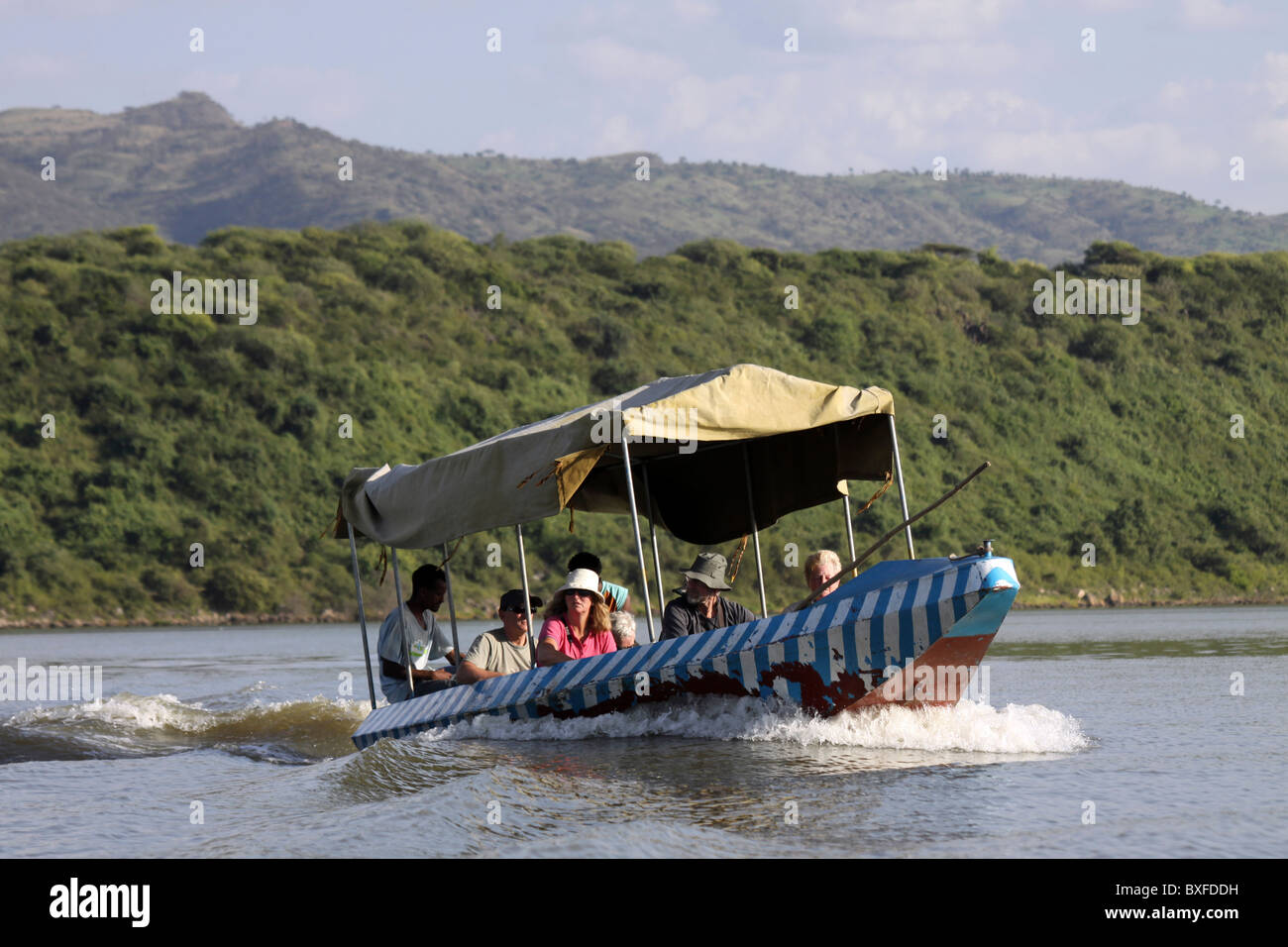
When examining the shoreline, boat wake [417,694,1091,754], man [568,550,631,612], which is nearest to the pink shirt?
man [568,550,631,612]

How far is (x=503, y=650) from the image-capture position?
1064 centimetres

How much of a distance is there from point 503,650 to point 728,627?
7.25ft

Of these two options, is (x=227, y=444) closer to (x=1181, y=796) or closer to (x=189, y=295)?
(x=189, y=295)

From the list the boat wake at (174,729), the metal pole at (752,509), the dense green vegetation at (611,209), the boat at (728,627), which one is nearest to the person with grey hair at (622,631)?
the boat at (728,627)

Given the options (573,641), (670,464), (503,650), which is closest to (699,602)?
(573,641)

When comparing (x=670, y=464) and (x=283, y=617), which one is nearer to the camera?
(x=670, y=464)

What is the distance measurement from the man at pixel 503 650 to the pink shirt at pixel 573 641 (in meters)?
0.34

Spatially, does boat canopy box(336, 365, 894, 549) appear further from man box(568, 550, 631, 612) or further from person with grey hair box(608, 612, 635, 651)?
person with grey hair box(608, 612, 635, 651)

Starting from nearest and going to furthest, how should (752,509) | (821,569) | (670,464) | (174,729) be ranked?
(821,569)
(752,509)
(670,464)
(174,729)

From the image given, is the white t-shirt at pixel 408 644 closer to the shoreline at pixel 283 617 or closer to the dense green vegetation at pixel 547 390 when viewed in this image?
the shoreline at pixel 283 617

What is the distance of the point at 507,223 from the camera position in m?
180

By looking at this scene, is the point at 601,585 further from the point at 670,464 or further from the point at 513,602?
the point at 670,464

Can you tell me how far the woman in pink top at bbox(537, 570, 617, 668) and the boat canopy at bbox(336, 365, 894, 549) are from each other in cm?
79
